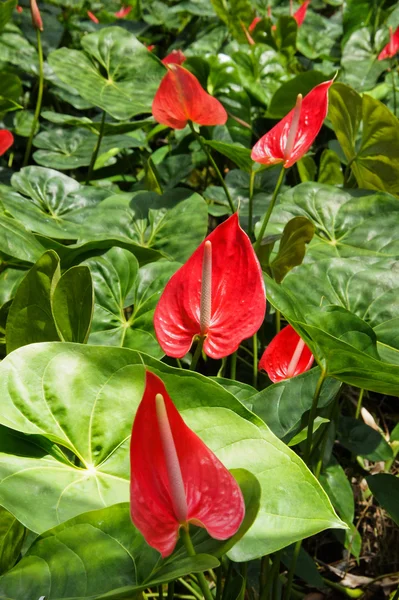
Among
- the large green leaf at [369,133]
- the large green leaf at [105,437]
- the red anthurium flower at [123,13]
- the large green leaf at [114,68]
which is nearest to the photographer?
the large green leaf at [105,437]

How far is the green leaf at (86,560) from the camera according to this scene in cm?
48

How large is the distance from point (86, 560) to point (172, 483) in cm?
12

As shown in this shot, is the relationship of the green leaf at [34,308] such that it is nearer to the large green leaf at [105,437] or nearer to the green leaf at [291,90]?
the large green leaf at [105,437]

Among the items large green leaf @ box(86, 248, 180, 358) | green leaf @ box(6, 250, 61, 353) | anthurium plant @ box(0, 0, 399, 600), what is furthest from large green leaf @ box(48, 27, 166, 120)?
green leaf @ box(6, 250, 61, 353)

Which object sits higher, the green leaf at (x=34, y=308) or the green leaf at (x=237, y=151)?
the green leaf at (x=237, y=151)

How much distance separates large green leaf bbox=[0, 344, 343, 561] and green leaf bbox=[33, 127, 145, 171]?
948 mm

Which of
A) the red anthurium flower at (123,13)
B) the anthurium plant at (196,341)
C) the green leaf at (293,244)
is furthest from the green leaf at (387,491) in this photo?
the red anthurium flower at (123,13)

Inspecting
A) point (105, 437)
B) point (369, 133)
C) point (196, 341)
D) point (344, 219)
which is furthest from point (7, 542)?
point (369, 133)

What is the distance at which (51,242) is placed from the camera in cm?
96

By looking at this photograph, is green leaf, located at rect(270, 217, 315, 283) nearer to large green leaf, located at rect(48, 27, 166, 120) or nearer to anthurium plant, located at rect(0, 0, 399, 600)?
anthurium plant, located at rect(0, 0, 399, 600)

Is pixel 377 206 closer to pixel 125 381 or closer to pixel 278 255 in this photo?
pixel 278 255

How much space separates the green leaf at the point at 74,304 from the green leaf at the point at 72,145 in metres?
0.80

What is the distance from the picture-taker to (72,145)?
1.62m

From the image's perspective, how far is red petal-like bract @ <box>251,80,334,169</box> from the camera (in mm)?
896
